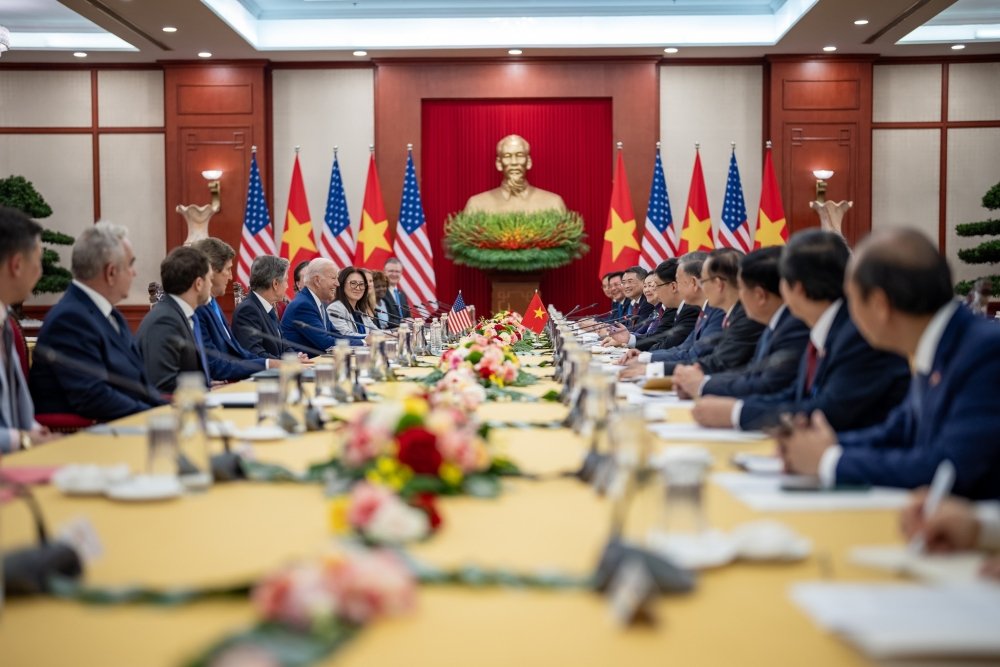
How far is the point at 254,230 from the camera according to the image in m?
10.6

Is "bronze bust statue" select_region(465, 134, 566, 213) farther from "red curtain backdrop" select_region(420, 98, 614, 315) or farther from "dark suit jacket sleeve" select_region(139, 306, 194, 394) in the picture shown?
"dark suit jacket sleeve" select_region(139, 306, 194, 394)

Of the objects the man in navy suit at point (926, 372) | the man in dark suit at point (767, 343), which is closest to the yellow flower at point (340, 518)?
the man in navy suit at point (926, 372)

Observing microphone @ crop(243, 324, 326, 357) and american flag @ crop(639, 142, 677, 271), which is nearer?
microphone @ crop(243, 324, 326, 357)

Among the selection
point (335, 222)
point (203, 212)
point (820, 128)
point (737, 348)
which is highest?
point (820, 128)

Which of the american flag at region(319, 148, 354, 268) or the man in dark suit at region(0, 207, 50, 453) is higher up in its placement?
the american flag at region(319, 148, 354, 268)

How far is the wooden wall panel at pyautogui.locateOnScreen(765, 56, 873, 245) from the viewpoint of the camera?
11.0 metres

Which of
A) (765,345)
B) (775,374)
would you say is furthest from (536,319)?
(775,374)

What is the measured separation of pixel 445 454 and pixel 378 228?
9056mm

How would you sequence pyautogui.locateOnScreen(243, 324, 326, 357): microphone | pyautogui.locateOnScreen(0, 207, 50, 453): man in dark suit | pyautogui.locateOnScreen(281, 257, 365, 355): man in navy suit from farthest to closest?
pyautogui.locateOnScreen(281, 257, 365, 355): man in navy suit → pyautogui.locateOnScreen(243, 324, 326, 357): microphone → pyautogui.locateOnScreen(0, 207, 50, 453): man in dark suit

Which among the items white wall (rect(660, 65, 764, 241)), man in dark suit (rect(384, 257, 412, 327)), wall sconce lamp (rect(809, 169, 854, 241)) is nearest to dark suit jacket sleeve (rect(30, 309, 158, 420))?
man in dark suit (rect(384, 257, 412, 327))

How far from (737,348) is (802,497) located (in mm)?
2582

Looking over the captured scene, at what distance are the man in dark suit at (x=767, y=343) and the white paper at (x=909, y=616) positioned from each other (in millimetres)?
2244

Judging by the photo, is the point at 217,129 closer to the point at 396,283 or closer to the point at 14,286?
the point at 396,283

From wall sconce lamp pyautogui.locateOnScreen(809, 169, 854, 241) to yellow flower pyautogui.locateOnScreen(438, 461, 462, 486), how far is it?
9629mm
